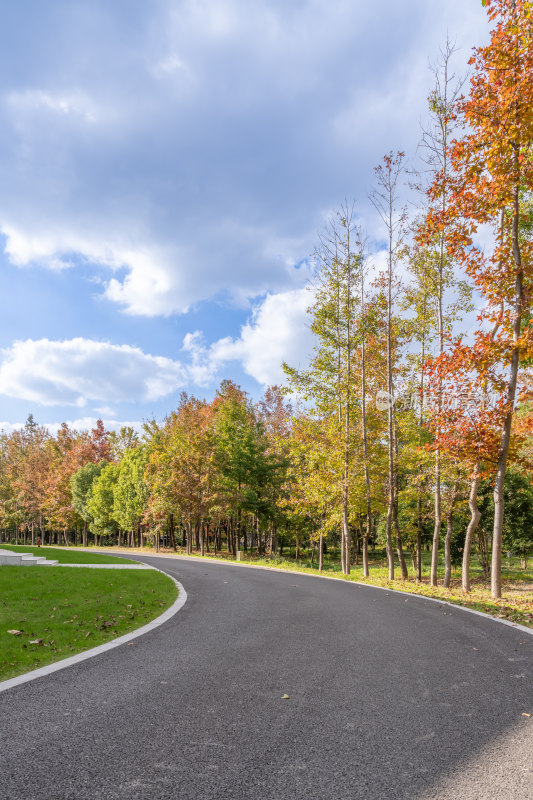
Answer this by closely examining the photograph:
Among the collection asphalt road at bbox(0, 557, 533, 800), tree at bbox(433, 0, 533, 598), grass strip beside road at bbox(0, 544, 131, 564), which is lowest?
grass strip beside road at bbox(0, 544, 131, 564)

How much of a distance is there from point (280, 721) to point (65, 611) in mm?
5817

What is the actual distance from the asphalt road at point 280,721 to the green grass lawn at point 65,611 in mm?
742

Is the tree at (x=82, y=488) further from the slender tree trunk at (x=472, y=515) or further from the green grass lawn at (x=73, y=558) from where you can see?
the slender tree trunk at (x=472, y=515)

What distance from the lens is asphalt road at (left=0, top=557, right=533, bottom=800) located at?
258cm

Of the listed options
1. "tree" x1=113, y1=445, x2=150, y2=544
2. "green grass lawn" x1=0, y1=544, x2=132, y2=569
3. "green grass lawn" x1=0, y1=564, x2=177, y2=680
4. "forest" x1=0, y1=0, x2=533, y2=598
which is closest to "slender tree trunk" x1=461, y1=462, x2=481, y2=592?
"forest" x1=0, y1=0, x2=533, y2=598

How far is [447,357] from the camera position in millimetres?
11070

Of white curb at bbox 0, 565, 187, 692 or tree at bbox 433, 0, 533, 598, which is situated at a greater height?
tree at bbox 433, 0, 533, 598

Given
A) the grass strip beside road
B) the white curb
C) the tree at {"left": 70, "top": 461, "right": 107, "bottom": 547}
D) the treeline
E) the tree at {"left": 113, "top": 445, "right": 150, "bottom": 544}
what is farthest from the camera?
the tree at {"left": 70, "top": 461, "right": 107, "bottom": 547}

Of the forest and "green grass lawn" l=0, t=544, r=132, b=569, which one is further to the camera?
"green grass lawn" l=0, t=544, r=132, b=569

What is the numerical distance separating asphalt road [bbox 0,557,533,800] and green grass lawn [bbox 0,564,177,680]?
2.43 feet

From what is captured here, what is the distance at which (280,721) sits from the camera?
343 centimetres

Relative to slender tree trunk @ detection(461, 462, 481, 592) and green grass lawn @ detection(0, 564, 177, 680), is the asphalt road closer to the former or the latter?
green grass lawn @ detection(0, 564, 177, 680)

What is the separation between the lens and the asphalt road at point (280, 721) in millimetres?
2584

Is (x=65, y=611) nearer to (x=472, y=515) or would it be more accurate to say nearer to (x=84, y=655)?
(x=84, y=655)
